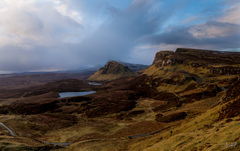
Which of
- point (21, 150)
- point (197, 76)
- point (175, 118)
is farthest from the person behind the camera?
point (197, 76)

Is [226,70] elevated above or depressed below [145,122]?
above

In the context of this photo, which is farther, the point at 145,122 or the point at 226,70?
the point at 226,70

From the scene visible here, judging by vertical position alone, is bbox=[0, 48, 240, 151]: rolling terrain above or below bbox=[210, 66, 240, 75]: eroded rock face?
below

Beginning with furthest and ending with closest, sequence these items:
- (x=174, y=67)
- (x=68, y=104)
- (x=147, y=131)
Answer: (x=174, y=67)
(x=68, y=104)
(x=147, y=131)

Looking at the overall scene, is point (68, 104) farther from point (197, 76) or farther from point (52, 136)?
point (197, 76)

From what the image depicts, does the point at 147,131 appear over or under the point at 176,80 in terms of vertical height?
under

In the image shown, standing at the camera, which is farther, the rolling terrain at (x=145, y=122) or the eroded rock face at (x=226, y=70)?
the eroded rock face at (x=226, y=70)

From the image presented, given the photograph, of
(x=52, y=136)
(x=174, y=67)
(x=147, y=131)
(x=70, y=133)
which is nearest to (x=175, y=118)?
(x=147, y=131)

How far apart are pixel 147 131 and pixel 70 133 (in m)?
30.8

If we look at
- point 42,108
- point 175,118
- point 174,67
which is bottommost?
point 42,108

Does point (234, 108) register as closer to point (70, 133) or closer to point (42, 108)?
point (70, 133)

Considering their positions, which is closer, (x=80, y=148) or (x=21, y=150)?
(x=21, y=150)

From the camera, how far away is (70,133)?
2137 inches

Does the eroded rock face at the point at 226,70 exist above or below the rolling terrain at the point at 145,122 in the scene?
above
